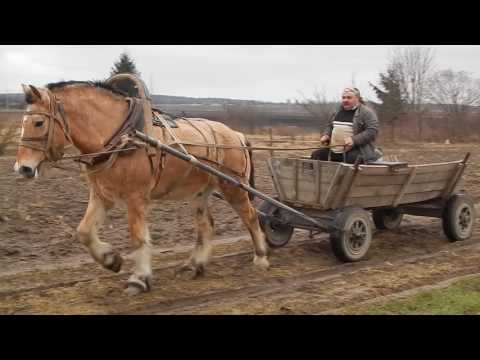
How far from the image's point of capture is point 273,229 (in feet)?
25.0

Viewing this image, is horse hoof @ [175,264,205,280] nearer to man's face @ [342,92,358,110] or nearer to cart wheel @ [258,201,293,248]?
cart wheel @ [258,201,293,248]

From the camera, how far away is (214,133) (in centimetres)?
684

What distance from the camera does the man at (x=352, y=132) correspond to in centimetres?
704

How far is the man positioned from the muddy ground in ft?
4.37

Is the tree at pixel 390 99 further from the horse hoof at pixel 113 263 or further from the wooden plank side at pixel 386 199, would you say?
the horse hoof at pixel 113 263

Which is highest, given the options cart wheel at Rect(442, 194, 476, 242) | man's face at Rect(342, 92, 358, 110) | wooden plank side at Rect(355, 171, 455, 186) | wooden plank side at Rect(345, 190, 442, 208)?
man's face at Rect(342, 92, 358, 110)

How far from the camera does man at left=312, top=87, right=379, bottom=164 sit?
7.04 metres

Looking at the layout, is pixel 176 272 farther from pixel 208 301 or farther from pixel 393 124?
pixel 393 124

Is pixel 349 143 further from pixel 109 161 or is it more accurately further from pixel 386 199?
pixel 109 161

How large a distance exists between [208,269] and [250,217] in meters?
0.81

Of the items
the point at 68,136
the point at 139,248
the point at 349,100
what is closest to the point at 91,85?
the point at 68,136

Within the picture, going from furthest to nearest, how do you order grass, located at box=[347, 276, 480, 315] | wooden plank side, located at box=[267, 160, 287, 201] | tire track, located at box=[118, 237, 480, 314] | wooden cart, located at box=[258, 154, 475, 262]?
wooden plank side, located at box=[267, 160, 287, 201], wooden cart, located at box=[258, 154, 475, 262], tire track, located at box=[118, 237, 480, 314], grass, located at box=[347, 276, 480, 315]

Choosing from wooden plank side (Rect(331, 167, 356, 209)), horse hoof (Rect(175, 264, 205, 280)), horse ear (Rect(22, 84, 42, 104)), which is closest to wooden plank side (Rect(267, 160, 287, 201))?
wooden plank side (Rect(331, 167, 356, 209))

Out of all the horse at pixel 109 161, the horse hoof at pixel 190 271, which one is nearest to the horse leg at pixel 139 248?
the horse at pixel 109 161
